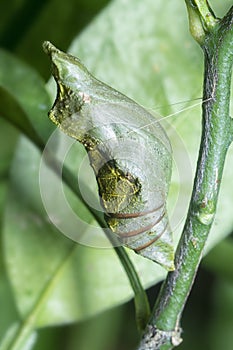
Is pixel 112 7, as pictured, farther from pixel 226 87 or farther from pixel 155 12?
pixel 226 87

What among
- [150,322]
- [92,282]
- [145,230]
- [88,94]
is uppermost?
[88,94]

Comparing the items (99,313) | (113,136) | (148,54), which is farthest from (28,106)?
(99,313)

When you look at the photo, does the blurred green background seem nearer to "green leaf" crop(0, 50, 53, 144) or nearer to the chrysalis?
"green leaf" crop(0, 50, 53, 144)

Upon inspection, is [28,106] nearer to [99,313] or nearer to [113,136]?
[113,136]

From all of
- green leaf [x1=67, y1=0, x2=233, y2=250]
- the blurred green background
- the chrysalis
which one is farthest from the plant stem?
the blurred green background

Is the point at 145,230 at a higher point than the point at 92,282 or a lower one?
higher

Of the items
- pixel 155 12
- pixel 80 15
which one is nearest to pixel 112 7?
pixel 155 12

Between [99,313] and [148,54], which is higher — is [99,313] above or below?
below
